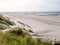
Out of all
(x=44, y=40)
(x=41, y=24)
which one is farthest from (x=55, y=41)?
(x=41, y=24)

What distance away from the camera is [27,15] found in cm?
337

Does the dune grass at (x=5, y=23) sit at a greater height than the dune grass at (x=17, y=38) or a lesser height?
greater

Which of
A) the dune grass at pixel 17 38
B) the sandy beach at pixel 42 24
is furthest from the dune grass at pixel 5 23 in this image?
the dune grass at pixel 17 38

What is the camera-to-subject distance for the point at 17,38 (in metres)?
2.91

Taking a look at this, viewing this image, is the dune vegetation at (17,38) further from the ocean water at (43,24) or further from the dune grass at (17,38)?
the ocean water at (43,24)

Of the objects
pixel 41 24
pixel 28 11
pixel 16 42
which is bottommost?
pixel 16 42

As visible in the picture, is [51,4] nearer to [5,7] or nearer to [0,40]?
[5,7]

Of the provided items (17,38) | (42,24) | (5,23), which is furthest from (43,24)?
(5,23)

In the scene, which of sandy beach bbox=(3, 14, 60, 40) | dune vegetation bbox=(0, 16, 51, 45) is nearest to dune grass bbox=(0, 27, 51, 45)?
dune vegetation bbox=(0, 16, 51, 45)

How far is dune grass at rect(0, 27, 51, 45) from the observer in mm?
A: 2847

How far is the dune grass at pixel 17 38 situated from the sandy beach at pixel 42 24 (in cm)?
18

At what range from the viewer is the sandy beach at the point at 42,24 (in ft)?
9.61

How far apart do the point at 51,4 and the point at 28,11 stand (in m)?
0.50

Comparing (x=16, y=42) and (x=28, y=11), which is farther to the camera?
(x=28, y=11)
